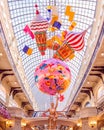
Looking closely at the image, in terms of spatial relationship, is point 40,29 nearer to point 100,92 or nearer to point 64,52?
point 64,52

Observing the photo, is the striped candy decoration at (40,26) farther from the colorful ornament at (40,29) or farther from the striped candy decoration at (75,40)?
the striped candy decoration at (75,40)

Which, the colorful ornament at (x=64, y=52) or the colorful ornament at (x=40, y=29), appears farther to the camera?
the colorful ornament at (x=64, y=52)

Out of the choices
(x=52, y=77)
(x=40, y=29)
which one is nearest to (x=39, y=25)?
(x=40, y=29)

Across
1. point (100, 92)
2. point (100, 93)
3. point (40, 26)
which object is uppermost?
point (100, 92)

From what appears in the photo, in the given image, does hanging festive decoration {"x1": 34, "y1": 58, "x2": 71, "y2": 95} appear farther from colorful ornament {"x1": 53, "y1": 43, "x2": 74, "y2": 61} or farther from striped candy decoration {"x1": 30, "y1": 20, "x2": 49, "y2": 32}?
striped candy decoration {"x1": 30, "y1": 20, "x2": 49, "y2": 32}

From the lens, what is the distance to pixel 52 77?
1262cm

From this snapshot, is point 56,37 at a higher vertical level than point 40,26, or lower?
higher

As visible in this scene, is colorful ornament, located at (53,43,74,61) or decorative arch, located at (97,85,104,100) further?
decorative arch, located at (97,85,104,100)

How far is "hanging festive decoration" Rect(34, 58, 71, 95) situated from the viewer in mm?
12625

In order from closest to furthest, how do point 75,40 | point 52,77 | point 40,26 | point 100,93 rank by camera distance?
point 52,77, point 40,26, point 75,40, point 100,93

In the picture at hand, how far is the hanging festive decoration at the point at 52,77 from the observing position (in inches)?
497

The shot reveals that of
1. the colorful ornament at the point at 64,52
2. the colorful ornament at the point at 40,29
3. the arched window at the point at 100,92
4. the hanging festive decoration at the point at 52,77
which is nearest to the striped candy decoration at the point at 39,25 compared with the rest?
the colorful ornament at the point at 40,29

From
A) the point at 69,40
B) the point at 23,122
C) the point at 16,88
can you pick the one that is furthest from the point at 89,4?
the point at 69,40

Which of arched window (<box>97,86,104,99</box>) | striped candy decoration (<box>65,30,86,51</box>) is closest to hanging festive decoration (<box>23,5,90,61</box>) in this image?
striped candy decoration (<box>65,30,86,51</box>)
